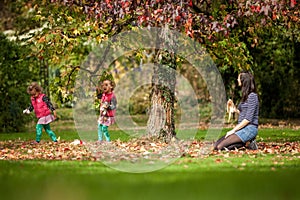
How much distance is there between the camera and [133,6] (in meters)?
10.0

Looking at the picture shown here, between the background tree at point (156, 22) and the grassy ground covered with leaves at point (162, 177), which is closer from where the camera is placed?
the grassy ground covered with leaves at point (162, 177)

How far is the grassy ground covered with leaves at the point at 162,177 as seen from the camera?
6.13 metres

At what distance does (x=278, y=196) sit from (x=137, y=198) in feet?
4.53

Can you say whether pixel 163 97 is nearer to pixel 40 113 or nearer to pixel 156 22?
pixel 156 22

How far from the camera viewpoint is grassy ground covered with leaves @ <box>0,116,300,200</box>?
6129 millimetres

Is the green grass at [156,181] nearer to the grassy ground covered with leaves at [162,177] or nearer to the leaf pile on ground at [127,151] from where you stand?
the grassy ground covered with leaves at [162,177]

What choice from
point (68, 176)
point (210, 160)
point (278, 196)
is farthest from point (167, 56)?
point (278, 196)

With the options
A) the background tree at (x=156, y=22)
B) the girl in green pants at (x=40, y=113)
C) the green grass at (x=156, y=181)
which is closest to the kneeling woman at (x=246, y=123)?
the background tree at (x=156, y=22)

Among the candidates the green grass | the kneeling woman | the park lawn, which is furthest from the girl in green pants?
the kneeling woman

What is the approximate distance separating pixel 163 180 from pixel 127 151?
3243 millimetres

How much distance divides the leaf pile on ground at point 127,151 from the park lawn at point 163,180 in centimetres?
54

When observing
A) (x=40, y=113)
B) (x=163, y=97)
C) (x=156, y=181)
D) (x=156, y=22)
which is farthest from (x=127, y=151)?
(x=156, y=181)

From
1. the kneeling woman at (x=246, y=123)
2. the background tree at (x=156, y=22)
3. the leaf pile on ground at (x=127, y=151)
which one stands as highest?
the background tree at (x=156, y=22)

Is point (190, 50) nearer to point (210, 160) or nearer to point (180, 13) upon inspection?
point (180, 13)
